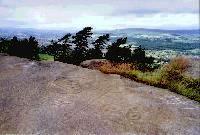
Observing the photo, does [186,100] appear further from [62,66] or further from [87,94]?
[62,66]

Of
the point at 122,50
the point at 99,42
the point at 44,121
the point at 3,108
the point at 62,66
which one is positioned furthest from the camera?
the point at 99,42

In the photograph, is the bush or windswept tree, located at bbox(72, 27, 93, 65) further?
windswept tree, located at bbox(72, 27, 93, 65)

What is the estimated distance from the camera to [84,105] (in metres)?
11.1

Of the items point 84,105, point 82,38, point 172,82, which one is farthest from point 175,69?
point 82,38

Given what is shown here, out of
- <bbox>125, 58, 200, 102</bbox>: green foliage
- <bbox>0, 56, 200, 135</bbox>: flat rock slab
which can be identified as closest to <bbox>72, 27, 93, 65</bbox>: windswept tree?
<bbox>125, 58, 200, 102</bbox>: green foliage

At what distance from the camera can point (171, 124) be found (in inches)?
411

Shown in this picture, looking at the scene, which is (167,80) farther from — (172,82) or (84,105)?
(84,105)

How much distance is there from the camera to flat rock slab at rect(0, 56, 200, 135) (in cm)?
980

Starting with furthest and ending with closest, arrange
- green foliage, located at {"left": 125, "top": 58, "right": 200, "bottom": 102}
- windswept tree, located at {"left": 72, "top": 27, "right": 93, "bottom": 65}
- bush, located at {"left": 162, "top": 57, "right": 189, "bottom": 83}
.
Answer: windswept tree, located at {"left": 72, "top": 27, "right": 93, "bottom": 65}
bush, located at {"left": 162, "top": 57, "right": 189, "bottom": 83}
green foliage, located at {"left": 125, "top": 58, "right": 200, "bottom": 102}

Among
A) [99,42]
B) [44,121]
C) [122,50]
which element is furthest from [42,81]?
[99,42]

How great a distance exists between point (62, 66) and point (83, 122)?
17.9 feet

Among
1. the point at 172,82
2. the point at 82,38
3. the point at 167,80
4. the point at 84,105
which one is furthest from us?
the point at 82,38

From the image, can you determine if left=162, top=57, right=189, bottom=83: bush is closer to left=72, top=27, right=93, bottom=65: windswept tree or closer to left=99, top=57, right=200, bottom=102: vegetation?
left=99, top=57, right=200, bottom=102: vegetation

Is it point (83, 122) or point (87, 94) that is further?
point (87, 94)
